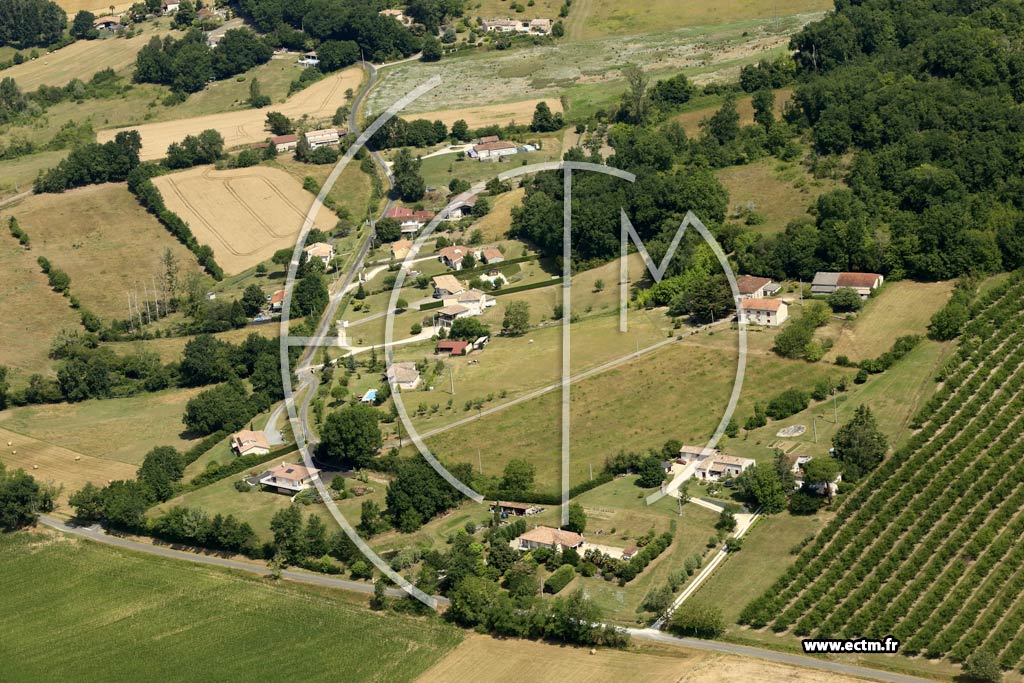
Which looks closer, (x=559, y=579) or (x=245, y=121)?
(x=559, y=579)

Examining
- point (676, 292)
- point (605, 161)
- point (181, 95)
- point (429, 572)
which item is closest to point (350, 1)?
point (181, 95)

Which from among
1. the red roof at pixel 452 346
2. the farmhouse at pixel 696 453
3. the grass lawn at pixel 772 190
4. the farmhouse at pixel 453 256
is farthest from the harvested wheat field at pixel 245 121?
the farmhouse at pixel 696 453

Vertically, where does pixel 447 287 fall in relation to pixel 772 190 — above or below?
below

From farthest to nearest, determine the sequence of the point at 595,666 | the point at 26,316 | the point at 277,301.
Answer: the point at 26,316 < the point at 277,301 < the point at 595,666

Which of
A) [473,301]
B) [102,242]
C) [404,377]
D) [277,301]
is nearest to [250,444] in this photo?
[404,377]

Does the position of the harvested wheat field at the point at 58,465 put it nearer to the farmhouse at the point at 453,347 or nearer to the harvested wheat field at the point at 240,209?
the farmhouse at the point at 453,347

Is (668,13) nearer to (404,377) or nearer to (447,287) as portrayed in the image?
(447,287)

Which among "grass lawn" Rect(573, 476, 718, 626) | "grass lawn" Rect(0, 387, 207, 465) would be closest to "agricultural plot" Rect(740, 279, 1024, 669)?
"grass lawn" Rect(573, 476, 718, 626)

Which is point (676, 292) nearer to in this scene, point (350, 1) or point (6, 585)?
point (6, 585)
